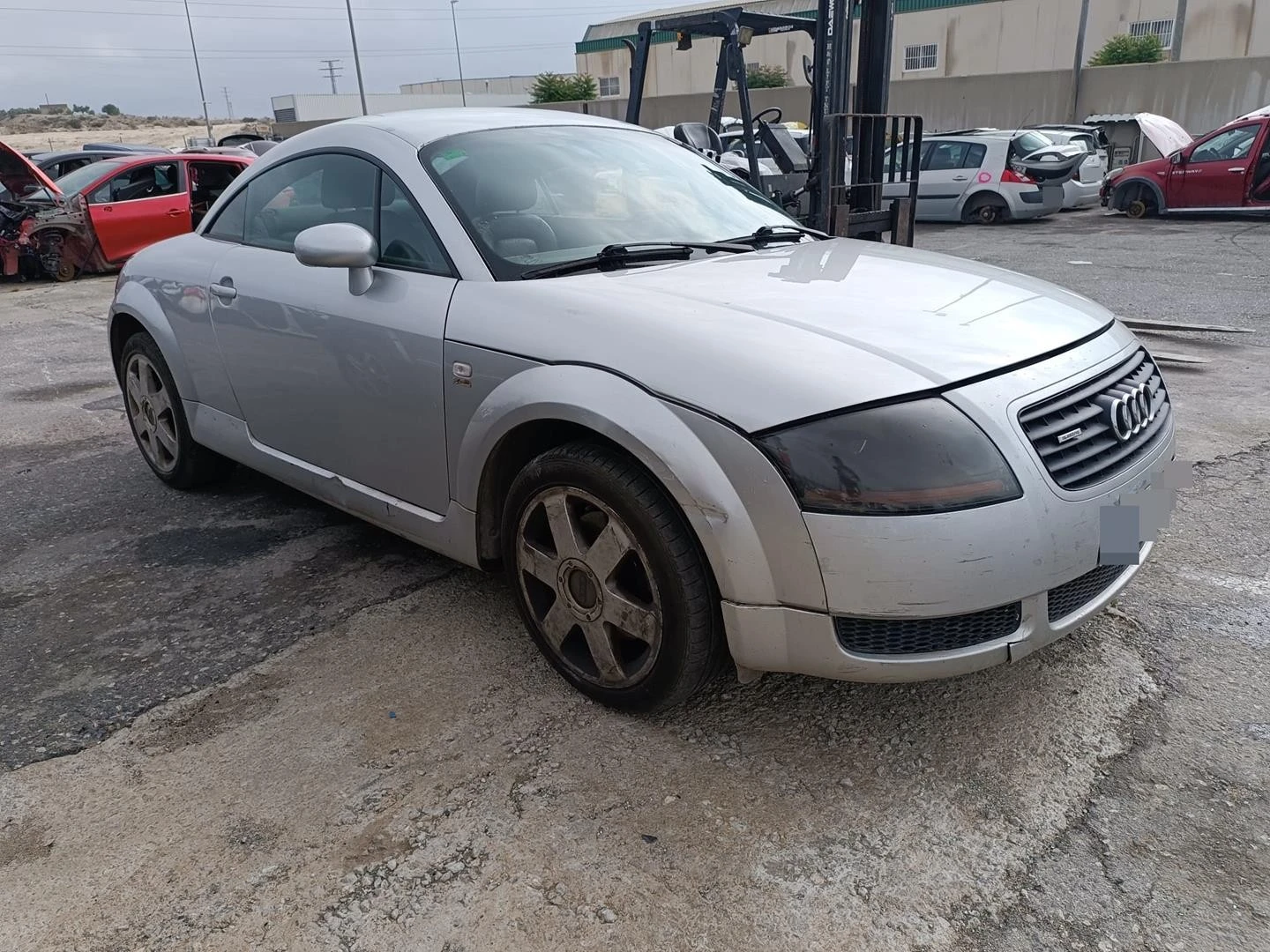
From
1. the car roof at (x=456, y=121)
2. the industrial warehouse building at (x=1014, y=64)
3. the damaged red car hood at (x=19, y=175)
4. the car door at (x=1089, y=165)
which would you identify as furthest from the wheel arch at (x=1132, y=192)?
the damaged red car hood at (x=19, y=175)

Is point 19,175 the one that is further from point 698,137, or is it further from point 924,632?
point 924,632

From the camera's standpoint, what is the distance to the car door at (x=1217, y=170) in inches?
551

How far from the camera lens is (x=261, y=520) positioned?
13.7ft

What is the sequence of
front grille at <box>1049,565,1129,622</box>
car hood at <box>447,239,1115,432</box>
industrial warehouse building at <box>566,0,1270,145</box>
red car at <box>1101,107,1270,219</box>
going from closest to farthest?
car hood at <box>447,239,1115,432</box>, front grille at <box>1049,565,1129,622</box>, red car at <box>1101,107,1270,219</box>, industrial warehouse building at <box>566,0,1270,145</box>

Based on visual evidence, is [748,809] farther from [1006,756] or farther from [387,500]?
[387,500]

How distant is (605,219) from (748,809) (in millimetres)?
1858

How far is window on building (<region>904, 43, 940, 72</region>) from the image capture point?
4372 cm

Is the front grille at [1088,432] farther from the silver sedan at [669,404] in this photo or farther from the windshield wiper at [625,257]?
the windshield wiper at [625,257]

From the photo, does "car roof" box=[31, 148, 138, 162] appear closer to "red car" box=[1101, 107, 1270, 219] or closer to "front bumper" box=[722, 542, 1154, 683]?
"red car" box=[1101, 107, 1270, 219]

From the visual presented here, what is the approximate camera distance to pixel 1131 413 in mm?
2494

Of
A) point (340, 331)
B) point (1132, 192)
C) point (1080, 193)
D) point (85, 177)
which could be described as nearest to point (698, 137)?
point (340, 331)

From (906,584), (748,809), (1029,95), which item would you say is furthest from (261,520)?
(1029,95)

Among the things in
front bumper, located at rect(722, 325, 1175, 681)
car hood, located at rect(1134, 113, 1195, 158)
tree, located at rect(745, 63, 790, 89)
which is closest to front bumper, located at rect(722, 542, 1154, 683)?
front bumper, located at rect(722, 325, 1175, 681)

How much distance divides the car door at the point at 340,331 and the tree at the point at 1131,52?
118ft
